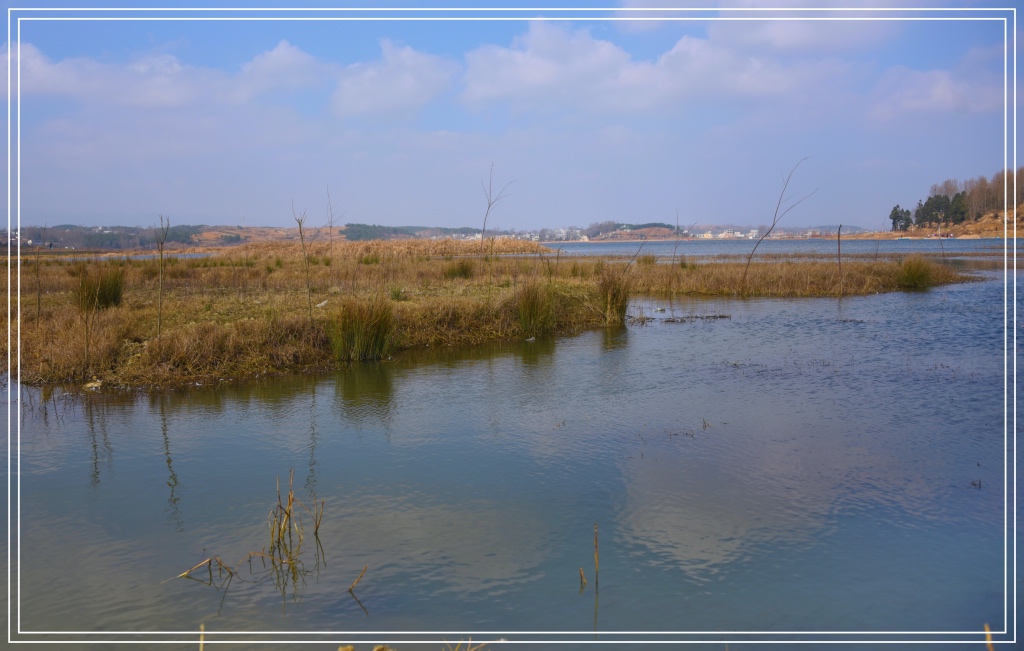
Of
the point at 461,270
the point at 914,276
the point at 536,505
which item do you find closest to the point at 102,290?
the point at 461,270

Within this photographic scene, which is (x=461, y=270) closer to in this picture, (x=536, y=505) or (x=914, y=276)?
(x=914, y=276)

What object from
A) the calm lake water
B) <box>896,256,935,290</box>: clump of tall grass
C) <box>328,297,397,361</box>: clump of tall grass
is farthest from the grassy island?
<box>896,256,935,290</box>: clump of tall grass

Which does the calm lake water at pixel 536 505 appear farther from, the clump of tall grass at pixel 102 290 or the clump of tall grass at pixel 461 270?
the clump of tall grass at pixel 461 270

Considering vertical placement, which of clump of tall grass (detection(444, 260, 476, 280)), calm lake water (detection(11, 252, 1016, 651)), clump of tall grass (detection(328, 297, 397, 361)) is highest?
clump of tall grass (detection(444, 260, 476, 280))

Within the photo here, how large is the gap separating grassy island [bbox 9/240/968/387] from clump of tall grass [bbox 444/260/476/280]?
0.13 feet

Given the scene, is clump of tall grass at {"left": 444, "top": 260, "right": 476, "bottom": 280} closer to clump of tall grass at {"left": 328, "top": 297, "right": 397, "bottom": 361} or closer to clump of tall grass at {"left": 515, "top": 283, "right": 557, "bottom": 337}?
clump of tall grass at {"left": 515, "top": 283, "right": 557, "bottom": 337}

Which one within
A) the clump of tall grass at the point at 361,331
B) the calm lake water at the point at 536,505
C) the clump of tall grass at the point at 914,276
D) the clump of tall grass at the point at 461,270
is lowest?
the calm lake water at the point at 536,505

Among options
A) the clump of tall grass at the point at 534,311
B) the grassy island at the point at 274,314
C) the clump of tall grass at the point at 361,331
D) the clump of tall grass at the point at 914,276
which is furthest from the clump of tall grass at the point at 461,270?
the clump of tall grass at the point at 914,276

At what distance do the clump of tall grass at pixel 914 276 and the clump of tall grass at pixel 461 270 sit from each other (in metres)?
12.9

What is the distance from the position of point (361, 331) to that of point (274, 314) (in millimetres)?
1326

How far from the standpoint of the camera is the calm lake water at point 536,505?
12.1 ft

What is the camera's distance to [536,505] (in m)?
5.07

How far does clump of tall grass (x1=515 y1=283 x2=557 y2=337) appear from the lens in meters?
12.9

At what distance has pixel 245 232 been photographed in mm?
59500
